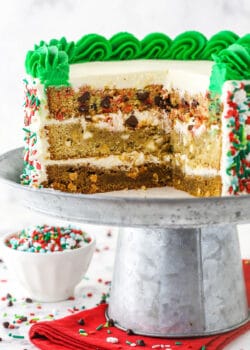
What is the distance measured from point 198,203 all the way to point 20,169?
1.19 m

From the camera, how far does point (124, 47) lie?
4406mm

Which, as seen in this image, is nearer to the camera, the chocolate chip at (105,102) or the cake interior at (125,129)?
the cake interior at (125,129)

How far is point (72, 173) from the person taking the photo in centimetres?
410

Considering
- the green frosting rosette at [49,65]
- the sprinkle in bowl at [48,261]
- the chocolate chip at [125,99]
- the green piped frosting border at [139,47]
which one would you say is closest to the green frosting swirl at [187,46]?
the green piped frosting border at [139,47]

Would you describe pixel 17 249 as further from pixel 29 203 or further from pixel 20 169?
pixel 29 203

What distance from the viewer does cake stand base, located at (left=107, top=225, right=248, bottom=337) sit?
154 inches

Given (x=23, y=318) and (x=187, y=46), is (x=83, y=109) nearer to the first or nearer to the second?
(x=187, y=46)

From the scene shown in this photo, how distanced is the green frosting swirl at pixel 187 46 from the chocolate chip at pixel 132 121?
456 mm

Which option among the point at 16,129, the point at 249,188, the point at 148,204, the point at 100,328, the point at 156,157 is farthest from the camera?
the point at 16,129

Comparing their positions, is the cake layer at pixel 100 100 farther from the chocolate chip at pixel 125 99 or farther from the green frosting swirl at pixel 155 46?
the green frosting swirl at pixel 155 46

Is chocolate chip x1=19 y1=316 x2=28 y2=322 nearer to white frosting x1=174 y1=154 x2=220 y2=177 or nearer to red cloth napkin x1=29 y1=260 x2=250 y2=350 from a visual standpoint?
red cloth napkin x1=29 y1=260 x2=250 y2=350

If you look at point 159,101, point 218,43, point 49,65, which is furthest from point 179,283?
point 218,43

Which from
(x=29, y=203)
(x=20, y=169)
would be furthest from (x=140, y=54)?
(x=29, y=203)

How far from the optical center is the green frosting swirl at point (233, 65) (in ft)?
11.8
